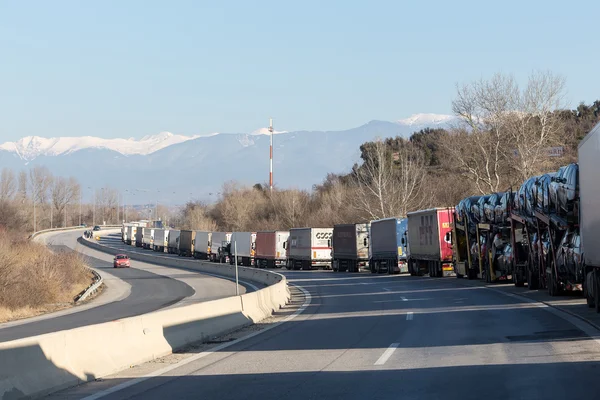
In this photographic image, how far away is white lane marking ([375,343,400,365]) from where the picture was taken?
42.1ft

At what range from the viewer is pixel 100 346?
12.5m

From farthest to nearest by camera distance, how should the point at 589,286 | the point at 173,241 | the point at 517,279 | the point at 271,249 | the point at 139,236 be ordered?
the point at 139,236, the point at 173,241, the point at 271,249, the point at 517,279, the point at 589,286

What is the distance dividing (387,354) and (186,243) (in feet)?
320

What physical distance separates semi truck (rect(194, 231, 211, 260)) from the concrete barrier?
76.8 metres

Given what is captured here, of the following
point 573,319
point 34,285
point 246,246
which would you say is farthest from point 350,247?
point 573,319

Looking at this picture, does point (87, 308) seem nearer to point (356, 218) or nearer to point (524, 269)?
point (524, 269)

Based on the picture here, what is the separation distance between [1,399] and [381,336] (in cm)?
866

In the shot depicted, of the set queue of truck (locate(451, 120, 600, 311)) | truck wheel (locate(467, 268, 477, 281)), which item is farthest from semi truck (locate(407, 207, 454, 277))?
truck wheel (locate(467, 268, 477, 281))

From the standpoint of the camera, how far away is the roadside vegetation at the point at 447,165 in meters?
59.2

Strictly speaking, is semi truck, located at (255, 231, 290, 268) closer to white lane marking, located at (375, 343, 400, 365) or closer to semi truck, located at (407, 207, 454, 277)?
semi truck, located at (407, 207, 454, 277)

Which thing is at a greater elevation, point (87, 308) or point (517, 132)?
point (517, 132)

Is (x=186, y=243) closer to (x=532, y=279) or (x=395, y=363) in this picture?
(x=532, y=279)

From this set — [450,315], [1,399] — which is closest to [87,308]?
[450,315]

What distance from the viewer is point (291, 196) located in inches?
4828
